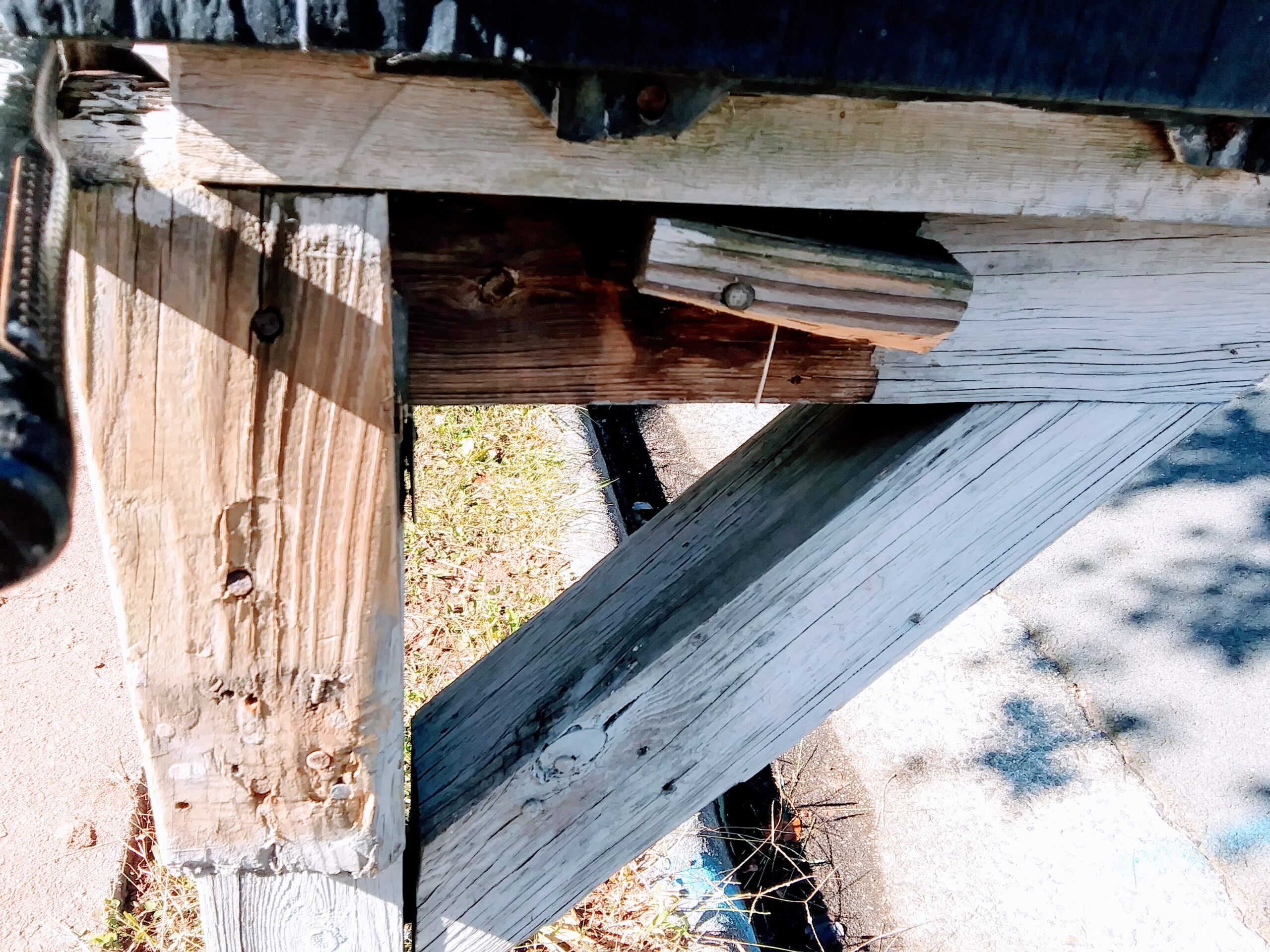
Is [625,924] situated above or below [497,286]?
below

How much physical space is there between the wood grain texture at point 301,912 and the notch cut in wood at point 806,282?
30.4 inches

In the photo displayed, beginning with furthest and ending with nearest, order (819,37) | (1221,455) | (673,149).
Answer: (1221,455), (673,149), (819,37)

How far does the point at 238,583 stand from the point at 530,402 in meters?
0.33

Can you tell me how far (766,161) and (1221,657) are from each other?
3.77m

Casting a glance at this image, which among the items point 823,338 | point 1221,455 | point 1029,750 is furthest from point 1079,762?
point 823,338

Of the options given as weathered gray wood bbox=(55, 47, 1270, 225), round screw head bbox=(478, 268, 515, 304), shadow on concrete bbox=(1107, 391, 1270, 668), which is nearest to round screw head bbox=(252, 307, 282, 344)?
weathered gray wood bbox=(55, 47, 1270, 225)

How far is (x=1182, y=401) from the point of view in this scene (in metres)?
1.24

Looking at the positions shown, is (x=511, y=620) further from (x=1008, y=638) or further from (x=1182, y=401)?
(x=1182, y=401)

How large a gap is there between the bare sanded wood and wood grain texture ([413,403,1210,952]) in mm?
235

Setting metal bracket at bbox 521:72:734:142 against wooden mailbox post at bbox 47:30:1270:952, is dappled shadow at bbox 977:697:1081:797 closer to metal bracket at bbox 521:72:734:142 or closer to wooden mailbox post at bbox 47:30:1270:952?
wooden mailbox post at bbox 47:30:1270:952

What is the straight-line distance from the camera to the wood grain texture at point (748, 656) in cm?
122

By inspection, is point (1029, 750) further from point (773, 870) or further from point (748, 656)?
point (748, 656)

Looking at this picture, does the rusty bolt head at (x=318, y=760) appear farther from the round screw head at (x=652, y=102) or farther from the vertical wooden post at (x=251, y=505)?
the round screw head at (x=652, y=102)

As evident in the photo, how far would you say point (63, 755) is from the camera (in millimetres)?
2967
